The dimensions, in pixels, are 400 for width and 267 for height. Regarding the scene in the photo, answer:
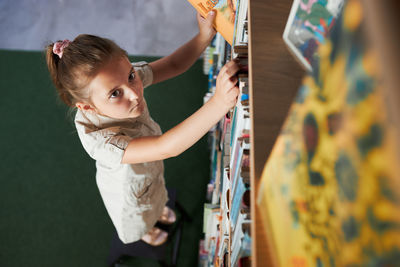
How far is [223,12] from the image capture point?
3.02 feet

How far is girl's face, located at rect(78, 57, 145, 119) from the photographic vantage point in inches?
38.8

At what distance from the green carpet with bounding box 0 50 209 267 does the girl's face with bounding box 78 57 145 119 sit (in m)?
0.79

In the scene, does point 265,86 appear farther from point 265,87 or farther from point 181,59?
point 181,59

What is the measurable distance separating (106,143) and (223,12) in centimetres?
62

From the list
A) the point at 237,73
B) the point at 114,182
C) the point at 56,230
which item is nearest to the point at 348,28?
the point at 237,73

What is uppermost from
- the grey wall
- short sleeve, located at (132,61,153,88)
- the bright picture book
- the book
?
the grey wall

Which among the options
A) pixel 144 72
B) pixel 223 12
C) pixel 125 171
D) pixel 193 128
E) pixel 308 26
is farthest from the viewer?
pixel 144 72

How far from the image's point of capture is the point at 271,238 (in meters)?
0.42

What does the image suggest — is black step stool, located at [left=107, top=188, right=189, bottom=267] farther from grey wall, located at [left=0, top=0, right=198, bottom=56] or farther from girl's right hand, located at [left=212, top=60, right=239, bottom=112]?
grey wall, located at [left=0, top=0, right=198, bottom=56]

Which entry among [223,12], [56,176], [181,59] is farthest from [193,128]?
[56,176]

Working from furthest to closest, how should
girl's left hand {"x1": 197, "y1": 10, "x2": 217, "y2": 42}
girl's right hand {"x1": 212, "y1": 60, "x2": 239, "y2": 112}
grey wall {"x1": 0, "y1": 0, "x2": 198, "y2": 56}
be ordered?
grey wall {"x1": 0, "y1": 0, "x2": 198, "y2": 56} → girl's left hand {"x1": 197, "y1": 10, "x2": 217, "y2": 42} → girl's right hand {"x1": 212, "y1": 60, "x2": 239, "y2": 112}

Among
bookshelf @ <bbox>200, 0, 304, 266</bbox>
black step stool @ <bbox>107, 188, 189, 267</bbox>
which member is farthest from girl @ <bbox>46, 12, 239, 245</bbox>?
black step stool @ <bbox>107, 188, 189, 267</bbox>

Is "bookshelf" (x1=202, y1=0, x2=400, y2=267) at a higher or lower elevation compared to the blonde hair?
lower

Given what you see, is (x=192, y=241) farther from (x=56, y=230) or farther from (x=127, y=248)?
(x=56, y=230)
